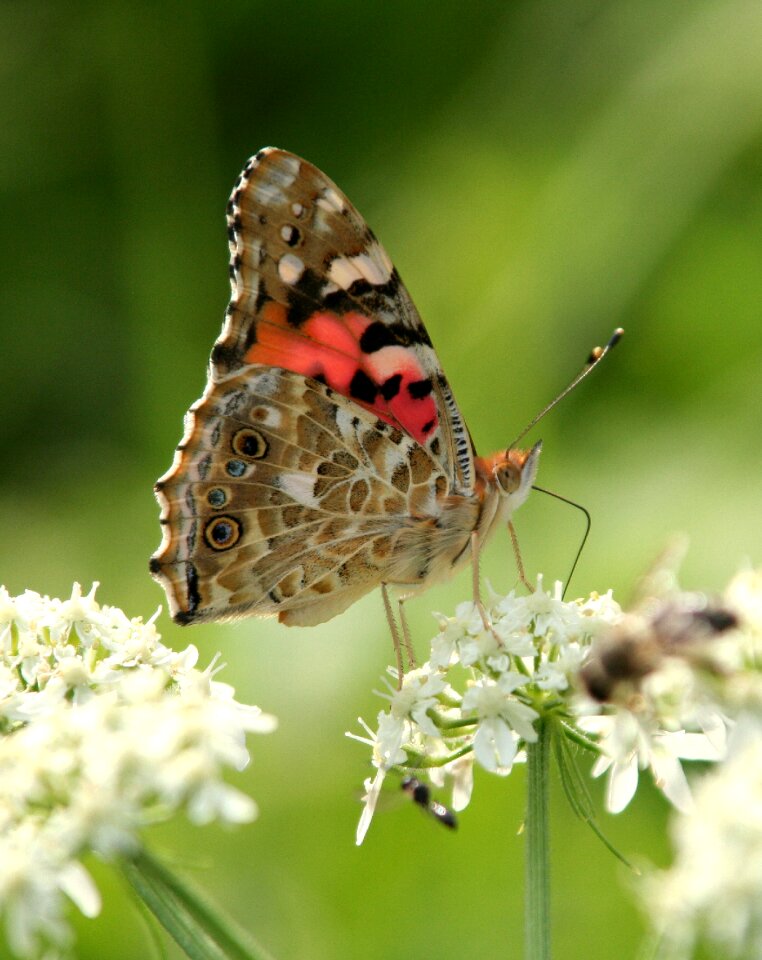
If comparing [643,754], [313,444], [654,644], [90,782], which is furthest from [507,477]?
[90,782]

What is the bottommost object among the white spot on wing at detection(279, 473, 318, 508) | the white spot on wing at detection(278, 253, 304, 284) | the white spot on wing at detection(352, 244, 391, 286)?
the white spot on wing at detection(279, 473, 318, 508)

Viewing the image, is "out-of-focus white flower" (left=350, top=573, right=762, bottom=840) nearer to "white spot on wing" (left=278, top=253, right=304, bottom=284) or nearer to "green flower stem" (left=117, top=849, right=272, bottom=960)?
"green flower stem" (left=117, top=849, right=272, bottom=960)

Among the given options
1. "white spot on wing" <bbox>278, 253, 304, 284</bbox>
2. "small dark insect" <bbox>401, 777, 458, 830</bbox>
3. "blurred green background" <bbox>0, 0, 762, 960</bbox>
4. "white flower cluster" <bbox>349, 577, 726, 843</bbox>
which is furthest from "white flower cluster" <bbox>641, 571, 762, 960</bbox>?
"blurred green background" <bbox>0, 0, 762, 960</bbox>

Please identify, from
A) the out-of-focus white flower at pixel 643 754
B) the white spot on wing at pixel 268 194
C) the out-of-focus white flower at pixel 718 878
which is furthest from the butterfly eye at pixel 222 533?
the out-of-focus white flower at pixel 718 878

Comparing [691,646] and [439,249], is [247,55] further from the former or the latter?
[691,646]

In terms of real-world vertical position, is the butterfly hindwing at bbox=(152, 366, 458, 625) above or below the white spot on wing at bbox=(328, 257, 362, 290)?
below

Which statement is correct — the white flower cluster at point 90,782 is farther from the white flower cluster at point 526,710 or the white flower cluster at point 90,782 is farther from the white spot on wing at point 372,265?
the white spot on wing at point 372,265
